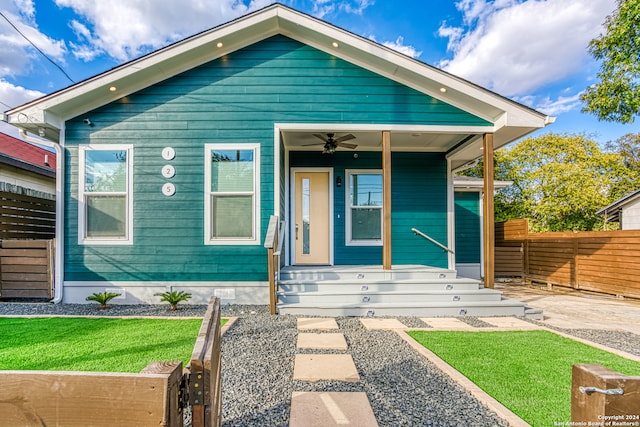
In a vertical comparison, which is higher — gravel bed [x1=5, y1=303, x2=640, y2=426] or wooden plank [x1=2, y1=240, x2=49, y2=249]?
wooden plank [x1=2, y1=240, x2=49, y2=249]

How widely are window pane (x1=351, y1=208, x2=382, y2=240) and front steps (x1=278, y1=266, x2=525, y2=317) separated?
1714 millimetres

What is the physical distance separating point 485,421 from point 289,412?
1.24m

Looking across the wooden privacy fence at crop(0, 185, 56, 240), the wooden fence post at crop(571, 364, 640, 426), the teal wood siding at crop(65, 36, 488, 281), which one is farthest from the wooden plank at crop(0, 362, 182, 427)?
the wooden privacy fence at crop(0, 185, 56, 240)

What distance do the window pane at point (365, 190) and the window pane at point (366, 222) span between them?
175 millimetres

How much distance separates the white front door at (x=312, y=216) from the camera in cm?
702

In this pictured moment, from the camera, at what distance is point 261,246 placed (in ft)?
17.7

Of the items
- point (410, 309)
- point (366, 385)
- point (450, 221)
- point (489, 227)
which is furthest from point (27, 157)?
point (489, 227)

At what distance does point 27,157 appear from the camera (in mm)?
9023

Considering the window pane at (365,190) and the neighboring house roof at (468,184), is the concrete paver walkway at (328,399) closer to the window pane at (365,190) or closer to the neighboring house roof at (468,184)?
the window pane at (365,190)

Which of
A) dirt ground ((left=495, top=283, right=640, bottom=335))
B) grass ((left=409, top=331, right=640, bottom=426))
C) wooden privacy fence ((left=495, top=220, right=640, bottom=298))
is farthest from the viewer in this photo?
wooden privacy fence ((left=495, top=220, right=640, bottom=298))

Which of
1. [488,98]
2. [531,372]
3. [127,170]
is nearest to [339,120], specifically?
[488,98]

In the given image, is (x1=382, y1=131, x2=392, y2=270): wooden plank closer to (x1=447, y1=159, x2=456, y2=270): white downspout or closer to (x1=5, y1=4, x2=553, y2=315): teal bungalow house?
(x1=5, y1=4, x2=553, y2=315): teal bungalow house

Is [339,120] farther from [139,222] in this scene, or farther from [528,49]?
[528,49]

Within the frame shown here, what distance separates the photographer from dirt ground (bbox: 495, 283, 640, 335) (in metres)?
4.62
